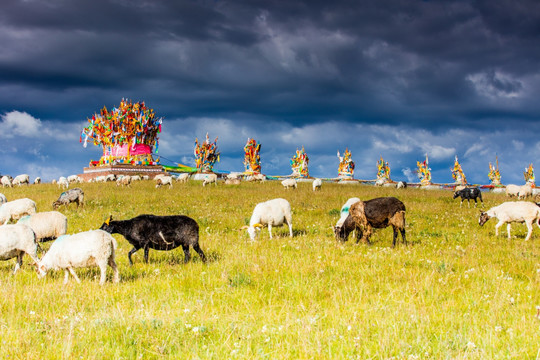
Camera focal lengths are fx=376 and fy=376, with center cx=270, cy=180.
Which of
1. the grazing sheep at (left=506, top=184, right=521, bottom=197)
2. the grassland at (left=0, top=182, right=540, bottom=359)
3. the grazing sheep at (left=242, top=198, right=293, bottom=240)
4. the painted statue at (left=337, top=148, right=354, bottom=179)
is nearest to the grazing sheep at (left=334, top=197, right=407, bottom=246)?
the grassland at (left=0, top=182, right=540, bottom=359)

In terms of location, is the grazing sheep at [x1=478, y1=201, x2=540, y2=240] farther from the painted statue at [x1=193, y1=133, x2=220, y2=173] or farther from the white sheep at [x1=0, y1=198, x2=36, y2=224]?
the painted statue at [x1=193, y1=133, x2=220, y2=173]

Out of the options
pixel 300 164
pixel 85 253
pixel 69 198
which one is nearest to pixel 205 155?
pixel 300 164

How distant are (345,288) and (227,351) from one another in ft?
10.9

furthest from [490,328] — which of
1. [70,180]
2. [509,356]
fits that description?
[70,180]

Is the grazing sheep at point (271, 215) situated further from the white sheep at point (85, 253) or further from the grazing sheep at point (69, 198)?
the grazing sheep at point (69, 198)

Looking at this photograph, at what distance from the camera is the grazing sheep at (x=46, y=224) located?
12.2 meters

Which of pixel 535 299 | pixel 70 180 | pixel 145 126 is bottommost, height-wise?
pixel 535 299

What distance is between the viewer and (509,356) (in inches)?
165

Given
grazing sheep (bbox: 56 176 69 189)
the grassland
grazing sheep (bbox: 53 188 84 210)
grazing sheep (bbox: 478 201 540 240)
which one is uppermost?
grazing sheep (bbox: 56 176 69 189)

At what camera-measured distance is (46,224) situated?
487 inches

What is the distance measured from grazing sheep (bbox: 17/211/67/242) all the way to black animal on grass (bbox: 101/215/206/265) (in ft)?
12.0

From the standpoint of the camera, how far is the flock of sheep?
8.13m

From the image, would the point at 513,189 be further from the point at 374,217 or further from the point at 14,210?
the point at 14,210

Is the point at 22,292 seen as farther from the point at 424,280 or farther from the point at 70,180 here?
the point at 70,180
